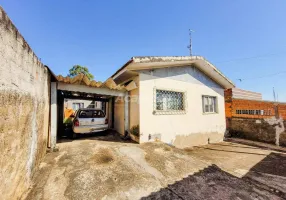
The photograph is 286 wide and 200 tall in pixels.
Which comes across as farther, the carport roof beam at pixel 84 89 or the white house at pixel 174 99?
the white house at pixel 174 99

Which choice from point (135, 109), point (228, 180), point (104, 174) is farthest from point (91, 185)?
point (135, 109)

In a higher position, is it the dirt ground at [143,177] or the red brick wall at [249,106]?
the red brick wall at [249,106]

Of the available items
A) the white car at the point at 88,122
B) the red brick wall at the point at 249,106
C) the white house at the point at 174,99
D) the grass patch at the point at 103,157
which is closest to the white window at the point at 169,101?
the white house at the point at 174,99

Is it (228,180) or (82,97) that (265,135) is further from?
(82,97)

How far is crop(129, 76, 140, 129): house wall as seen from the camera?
6.43 metres

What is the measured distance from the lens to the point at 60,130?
9.47 meters

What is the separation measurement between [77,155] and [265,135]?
11.5m

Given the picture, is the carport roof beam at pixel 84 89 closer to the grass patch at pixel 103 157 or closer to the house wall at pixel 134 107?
the house wall at pixel 134 107

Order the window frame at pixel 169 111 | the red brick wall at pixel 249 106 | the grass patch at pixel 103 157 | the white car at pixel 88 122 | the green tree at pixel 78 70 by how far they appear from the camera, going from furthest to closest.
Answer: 1. the green tree at pixel 78 70
2. the red brick wall at pixel 249 106
3. the white car at pixel 88 122
4. the window frame at pixel 169 111
5. the grass patch at pixel 103 157

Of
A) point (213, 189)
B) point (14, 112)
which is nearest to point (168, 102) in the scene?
point (213, 189)

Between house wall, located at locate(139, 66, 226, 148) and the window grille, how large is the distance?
0.23m

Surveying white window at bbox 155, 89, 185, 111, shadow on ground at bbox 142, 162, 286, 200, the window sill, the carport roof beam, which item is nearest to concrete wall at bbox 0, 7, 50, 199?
shadow on ground at bbox 142, 162, 286, 200

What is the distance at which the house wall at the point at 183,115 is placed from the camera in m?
6.43

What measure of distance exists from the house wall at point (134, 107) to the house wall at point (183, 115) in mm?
269
